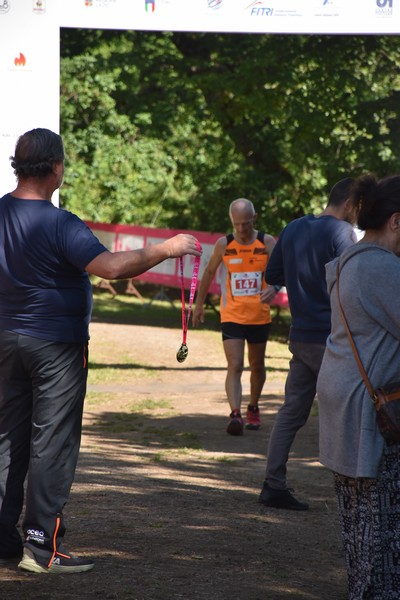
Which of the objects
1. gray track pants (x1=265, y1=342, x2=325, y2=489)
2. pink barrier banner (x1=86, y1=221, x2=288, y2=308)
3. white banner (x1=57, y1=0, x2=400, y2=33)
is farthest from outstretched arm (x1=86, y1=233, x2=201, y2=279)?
pink barrier banner (x1=86, y1=221, x2=288, y2=308)

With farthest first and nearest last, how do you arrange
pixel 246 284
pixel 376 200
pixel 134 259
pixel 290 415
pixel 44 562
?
pixel 246 284 → pixel 290 415 → pixel 44 562 → pixel 134 259 → pixel 376 200

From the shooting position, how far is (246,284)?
31.7ft

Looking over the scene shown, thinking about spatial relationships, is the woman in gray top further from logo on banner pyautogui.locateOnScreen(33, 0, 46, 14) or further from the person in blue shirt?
logo on banner pyautogui.locateOnScreen(33, 0, 46, 14)

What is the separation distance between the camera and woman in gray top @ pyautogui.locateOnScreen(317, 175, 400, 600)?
12.9 feet

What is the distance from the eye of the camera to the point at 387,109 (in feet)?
53.1

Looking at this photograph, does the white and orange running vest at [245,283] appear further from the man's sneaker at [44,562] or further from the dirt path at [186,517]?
the man's sneaker at [44,562]

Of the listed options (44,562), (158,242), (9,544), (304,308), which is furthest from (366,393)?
(158,242)

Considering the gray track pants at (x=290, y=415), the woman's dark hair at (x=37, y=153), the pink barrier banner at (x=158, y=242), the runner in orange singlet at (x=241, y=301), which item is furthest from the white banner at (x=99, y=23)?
the pink barrier banner at (x=158, y=242)

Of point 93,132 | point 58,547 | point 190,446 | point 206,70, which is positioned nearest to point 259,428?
point 190,446

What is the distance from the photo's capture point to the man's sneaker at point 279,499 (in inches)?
258

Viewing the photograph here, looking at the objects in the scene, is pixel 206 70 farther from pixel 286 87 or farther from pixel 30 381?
pixel 30 381

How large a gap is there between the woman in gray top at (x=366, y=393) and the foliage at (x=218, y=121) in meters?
12.4

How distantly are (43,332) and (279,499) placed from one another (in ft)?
8.04

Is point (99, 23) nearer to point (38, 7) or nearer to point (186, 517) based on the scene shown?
point (38, 7)
